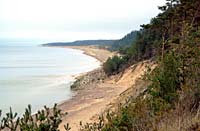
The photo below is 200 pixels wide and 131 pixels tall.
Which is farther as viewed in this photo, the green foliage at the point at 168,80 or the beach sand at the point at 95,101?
the beach sand at the point at 95,101

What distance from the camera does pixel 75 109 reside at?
34625 mm

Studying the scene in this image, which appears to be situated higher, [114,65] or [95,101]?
[114,65]

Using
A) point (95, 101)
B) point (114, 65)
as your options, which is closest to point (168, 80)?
point (95, 101)

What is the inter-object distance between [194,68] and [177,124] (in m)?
3.12

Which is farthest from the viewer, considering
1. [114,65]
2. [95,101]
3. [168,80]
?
[114,65]

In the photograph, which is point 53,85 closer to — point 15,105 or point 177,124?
point 15,105

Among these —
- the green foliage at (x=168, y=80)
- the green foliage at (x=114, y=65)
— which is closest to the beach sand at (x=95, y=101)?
the green foliage at (x=114, y=65)

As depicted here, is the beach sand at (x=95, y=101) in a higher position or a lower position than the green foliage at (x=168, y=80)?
lower

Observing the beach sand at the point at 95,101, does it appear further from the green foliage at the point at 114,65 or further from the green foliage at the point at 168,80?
the green foliage at the point at 168,80

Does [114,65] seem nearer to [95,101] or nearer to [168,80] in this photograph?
[95,101]

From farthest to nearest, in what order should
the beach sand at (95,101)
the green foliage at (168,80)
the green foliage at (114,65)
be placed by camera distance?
the green foliage at (114,65) → the beach sand at (95,101) → the green foliage at (168,80)

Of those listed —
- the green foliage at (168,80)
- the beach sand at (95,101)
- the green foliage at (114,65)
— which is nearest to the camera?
the green foliage at (168,80)

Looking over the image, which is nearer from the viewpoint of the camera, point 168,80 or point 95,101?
point 168,80

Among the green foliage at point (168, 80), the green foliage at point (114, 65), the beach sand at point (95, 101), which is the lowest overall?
the beach sand at point (95, 101)
